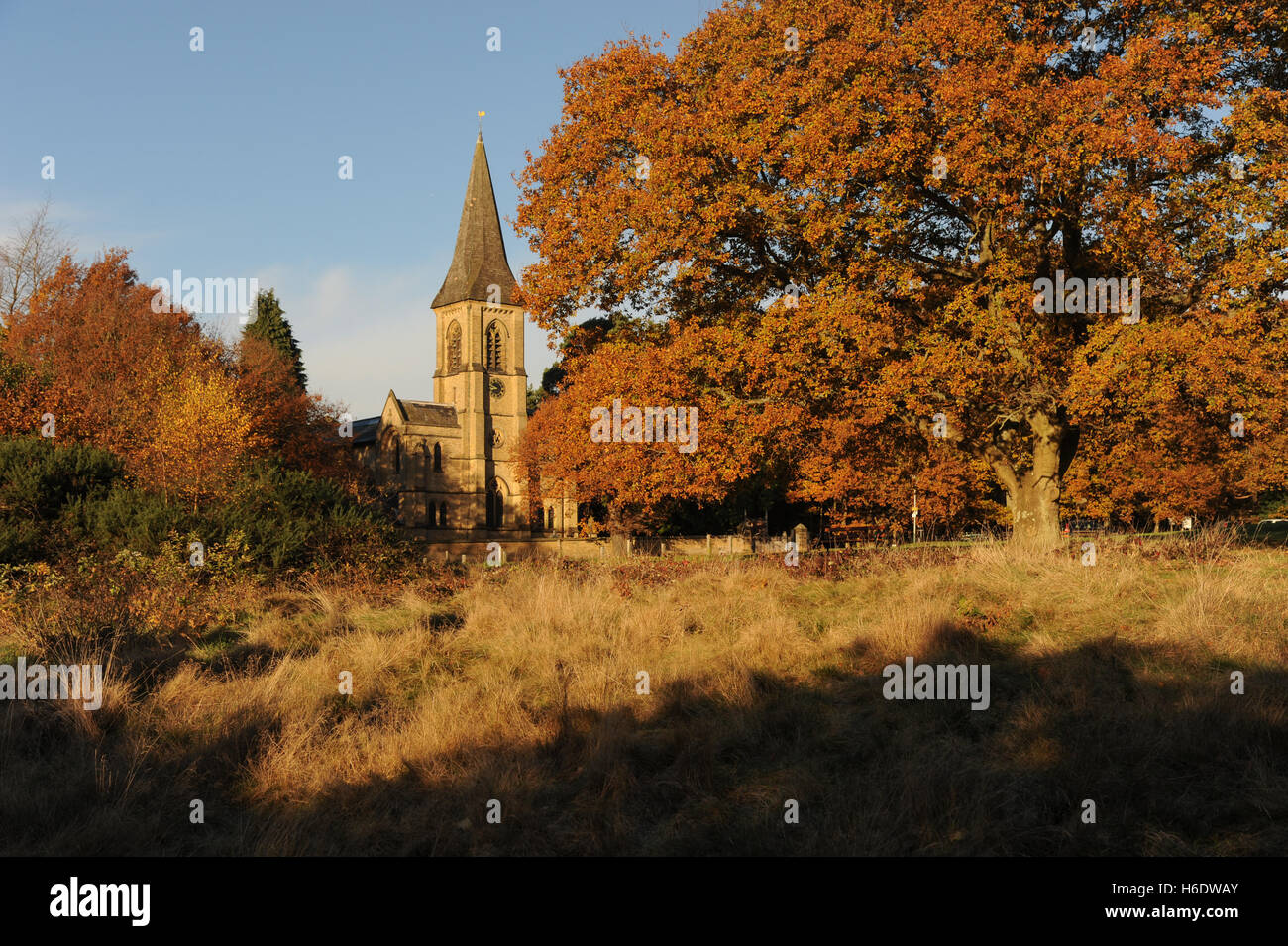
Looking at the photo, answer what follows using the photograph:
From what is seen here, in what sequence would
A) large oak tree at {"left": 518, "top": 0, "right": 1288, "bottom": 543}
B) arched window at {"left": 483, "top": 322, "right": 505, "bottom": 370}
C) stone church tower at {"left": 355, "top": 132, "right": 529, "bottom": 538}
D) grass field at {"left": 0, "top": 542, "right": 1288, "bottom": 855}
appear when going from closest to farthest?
grass field at {"left": 0, "top": 542, "right": 1288, "bottom": 855} → large oak tree at {"left": 518, "top": 0, "right": 1288, "bottom": 543} → stone church tower at {"left": 355, "top": 132, "right": 529, "bottom": 538} → arched window at {"left": 483, "top": 322, "right": 505, "bottom": 370}

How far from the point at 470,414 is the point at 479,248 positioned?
45.4ft

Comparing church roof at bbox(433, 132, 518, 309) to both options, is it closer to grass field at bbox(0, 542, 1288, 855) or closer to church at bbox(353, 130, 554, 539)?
church at bbox(353, 130, 554, 539)

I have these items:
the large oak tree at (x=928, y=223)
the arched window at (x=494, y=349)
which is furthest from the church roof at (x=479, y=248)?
the large oak tree at (x=928, y=223)

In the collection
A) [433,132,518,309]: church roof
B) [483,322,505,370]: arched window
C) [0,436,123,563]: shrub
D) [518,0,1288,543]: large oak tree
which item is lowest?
[0,436,123,563]: shrub

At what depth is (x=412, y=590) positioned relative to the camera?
1686 cm

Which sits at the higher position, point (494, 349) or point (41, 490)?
point (494, 349)

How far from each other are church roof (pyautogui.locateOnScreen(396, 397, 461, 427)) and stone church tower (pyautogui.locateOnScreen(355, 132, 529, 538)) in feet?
0.29

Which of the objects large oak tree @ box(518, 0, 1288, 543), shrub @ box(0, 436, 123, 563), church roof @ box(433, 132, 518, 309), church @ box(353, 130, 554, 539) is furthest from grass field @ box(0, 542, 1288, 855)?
church roof @ box(433, 132, 518, 309)

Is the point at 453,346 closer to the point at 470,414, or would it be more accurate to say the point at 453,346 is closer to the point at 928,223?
the point at 470,414

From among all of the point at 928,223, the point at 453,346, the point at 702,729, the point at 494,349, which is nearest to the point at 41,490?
the point at 702,729

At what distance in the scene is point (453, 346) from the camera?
275 ft

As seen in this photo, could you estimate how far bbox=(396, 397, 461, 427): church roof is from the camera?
7950cm
